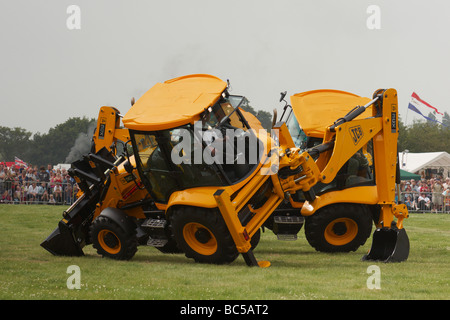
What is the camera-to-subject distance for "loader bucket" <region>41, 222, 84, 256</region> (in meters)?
12.8

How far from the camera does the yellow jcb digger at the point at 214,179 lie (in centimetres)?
1123

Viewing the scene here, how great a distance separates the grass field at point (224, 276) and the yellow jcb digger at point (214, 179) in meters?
0.45

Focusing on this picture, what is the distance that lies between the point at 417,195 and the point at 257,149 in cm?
2100

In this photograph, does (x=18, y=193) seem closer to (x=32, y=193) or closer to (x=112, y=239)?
(x=32, y=193)

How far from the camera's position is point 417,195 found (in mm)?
31141

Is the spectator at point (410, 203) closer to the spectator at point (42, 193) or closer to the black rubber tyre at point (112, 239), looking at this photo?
the spectator at point (42, 193)

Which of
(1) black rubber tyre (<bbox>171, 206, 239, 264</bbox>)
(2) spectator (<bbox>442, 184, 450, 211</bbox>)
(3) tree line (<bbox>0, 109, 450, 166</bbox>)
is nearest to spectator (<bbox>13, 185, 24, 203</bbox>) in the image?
(2) spectator (<bbox>442, 184, 450, 211</bbox>)

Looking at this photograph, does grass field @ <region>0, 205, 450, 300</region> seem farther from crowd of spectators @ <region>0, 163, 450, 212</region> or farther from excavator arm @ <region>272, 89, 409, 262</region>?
crowd of spectators @ <region>0, 163, 450, 212</region>

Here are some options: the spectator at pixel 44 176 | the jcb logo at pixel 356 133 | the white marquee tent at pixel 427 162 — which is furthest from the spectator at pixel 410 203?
the jcb logo at pixel 356 133

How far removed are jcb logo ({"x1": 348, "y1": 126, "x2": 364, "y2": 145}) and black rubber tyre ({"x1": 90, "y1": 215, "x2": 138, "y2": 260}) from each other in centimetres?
401

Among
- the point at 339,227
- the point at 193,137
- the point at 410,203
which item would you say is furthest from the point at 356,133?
the point at 410,203

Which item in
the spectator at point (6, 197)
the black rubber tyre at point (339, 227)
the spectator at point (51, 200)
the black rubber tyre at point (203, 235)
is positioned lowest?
the spectator at point (51, 200)
